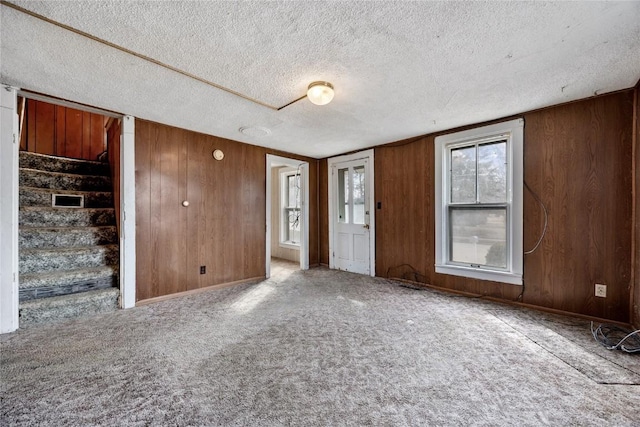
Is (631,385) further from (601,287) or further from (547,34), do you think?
(547,34)

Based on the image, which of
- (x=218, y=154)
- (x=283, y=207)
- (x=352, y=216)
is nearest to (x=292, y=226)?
(x=283, y=207)

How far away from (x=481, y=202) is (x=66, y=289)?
194 inches

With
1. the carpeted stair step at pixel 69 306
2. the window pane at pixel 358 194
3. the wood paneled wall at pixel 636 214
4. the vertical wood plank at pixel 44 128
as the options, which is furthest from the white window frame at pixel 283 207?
the wood paneled wall at pixel 636 214

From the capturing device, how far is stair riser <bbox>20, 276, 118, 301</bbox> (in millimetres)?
2658

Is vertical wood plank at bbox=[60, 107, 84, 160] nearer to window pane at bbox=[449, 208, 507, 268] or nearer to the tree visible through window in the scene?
the tree visible through window

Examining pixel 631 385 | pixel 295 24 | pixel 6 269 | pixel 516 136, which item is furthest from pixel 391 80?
pixel 6 269

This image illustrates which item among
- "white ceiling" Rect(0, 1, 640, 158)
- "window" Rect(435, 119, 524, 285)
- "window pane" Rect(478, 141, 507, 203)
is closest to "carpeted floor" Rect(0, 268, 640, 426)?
"window" Rect(435, 119, 524, 285)

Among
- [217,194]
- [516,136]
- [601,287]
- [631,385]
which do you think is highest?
[516,136]

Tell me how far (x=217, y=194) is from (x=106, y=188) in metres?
1.72

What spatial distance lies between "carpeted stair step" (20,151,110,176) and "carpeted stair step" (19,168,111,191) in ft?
0.79

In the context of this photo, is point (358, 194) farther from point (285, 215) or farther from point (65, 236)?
point (65, 236)

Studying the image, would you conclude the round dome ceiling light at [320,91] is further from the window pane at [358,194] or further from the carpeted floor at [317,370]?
the window pane at [358,194]

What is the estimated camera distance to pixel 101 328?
2.46 metres

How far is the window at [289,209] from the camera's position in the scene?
6160 mm
